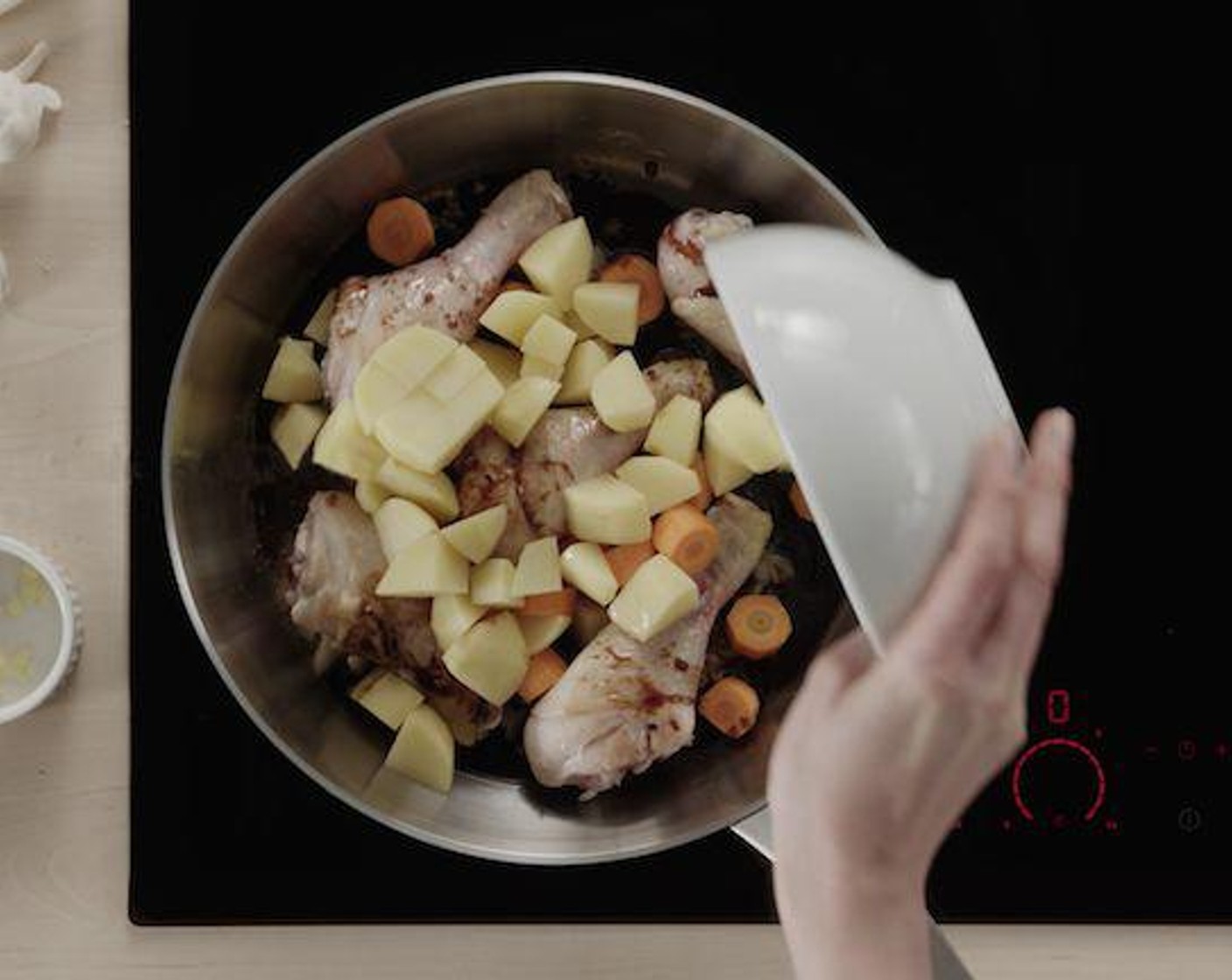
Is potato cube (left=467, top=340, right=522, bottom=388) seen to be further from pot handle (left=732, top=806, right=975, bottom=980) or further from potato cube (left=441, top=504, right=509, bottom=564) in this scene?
pot handle (left=732, top=806, right=975, bottom=980)

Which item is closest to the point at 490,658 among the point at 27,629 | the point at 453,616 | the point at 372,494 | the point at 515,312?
the point at 453,616

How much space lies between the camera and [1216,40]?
1.06 m

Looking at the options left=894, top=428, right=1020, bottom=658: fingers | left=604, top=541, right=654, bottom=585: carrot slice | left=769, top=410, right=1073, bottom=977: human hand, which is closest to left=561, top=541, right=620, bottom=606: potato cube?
left=604, top=541, right=654, bottom=585: carrot slice

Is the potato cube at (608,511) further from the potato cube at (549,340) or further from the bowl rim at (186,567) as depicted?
the bowl rim at (186,567)

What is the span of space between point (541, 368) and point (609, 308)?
0.07 m

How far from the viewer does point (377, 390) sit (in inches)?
37.1

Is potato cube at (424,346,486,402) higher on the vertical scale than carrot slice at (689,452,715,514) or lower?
higher

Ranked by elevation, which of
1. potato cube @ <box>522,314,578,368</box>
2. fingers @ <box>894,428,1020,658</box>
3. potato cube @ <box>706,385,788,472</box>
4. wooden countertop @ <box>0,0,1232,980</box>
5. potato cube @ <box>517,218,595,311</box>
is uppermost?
fingers @ <box>894,428,1020,658</box>

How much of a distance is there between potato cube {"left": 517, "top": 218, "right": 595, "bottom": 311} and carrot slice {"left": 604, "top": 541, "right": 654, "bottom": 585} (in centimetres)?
18

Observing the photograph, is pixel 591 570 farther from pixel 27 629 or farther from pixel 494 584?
pixel 27 629

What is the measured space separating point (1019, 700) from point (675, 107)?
1.69 feet

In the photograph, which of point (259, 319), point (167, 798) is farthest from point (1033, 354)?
point (167, 798)

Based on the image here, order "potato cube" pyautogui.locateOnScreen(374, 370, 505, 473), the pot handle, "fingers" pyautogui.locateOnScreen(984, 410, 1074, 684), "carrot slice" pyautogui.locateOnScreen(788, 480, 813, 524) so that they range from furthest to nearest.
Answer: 1. "carrot slice" pyautogui.locateOnScreen(788, 480, 813, 524)
2. "potato cube" pyautogui.locateOnScreen(374, 370, 505, 473)
3. the pot handle
4. "fingers" pyautogui.locateOnScreen(984, 410, 1074, 684)

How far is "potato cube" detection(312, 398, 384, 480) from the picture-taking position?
0.96 metres
